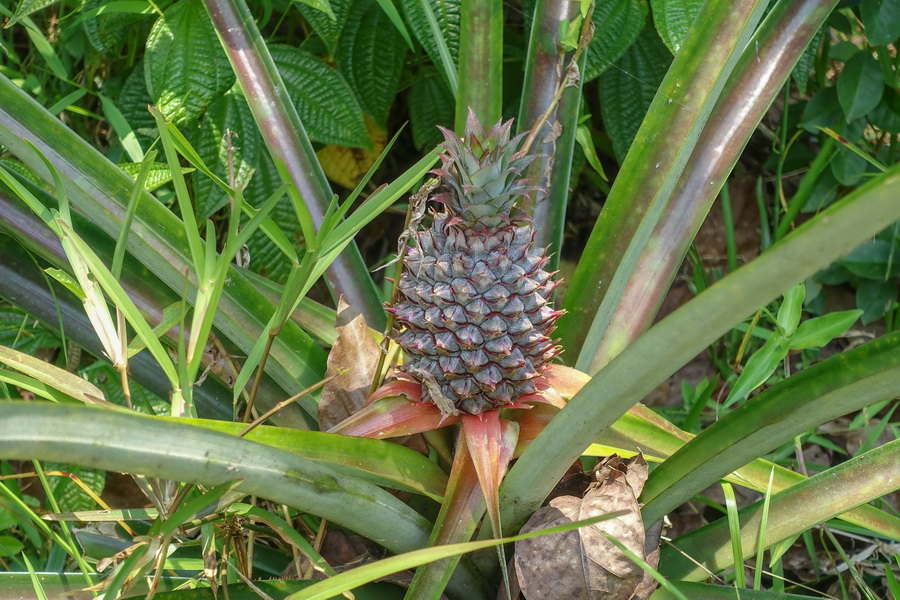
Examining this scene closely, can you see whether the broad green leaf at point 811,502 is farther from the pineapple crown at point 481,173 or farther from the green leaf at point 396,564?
the pineapple crown at point 481,173

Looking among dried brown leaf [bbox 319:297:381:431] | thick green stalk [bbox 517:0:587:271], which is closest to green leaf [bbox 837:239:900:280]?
thick green stalk [bbox 517:0:587:271]

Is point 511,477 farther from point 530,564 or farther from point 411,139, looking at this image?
point 411,139

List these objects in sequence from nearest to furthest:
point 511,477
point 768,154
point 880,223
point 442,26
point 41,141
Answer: point 880,223 → point 511,477 → point 41,141 → point 442,26 → point 768,154

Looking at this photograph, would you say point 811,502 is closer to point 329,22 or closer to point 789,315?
point 789,315

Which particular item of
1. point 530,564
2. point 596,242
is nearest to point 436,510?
point 530,564

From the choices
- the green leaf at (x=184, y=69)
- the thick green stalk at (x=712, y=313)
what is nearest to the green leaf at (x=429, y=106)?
the green leaf at (x=184, y=69)

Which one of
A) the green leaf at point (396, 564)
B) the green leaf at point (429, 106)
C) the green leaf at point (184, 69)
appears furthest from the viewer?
the green leaf at point (429, 106)

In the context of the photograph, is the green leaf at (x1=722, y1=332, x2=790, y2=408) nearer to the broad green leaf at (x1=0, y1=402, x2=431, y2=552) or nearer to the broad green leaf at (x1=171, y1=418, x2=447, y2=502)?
the broad green leaf at (x1=171, y1=418, x2=447, y2=502)
